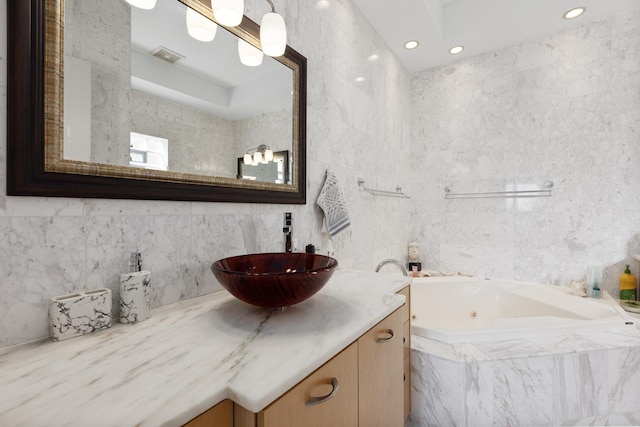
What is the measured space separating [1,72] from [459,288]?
289cm

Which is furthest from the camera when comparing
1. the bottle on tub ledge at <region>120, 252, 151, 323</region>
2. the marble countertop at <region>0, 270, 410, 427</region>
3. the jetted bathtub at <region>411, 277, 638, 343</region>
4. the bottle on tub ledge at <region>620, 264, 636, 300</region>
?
the bottle on tub ledge at <region>620, 264, 636, 300</region>

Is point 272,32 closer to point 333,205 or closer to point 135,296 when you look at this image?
point 333,205

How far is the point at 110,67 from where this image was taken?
32.7 inches

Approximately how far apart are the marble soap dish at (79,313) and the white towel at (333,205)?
1.10 meters

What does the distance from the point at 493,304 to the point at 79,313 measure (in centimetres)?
275

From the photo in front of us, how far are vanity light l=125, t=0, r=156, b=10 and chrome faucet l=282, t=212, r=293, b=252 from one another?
0.92 m

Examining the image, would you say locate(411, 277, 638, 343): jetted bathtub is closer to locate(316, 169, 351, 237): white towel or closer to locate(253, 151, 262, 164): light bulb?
locate(316, 169, 351, 237): white towel

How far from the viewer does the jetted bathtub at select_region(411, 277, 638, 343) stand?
1.92 meters

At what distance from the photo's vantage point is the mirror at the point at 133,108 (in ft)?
2.21

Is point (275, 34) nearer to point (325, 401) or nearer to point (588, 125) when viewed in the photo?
point (325, 401)

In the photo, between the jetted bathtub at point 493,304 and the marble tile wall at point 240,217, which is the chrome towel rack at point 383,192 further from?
the jetted bathtub at point 493,304

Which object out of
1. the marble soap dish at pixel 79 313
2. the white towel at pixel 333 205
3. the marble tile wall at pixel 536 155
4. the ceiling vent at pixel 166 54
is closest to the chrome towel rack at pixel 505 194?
the marble tile wall at pixel 536 155

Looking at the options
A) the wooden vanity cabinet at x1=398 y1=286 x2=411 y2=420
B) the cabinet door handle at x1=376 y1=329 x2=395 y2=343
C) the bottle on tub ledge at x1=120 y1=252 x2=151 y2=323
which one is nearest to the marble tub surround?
the wooden vanity cabinet at x1=398 y1=286 x2=411 y2=420

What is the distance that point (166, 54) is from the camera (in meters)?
0.97
